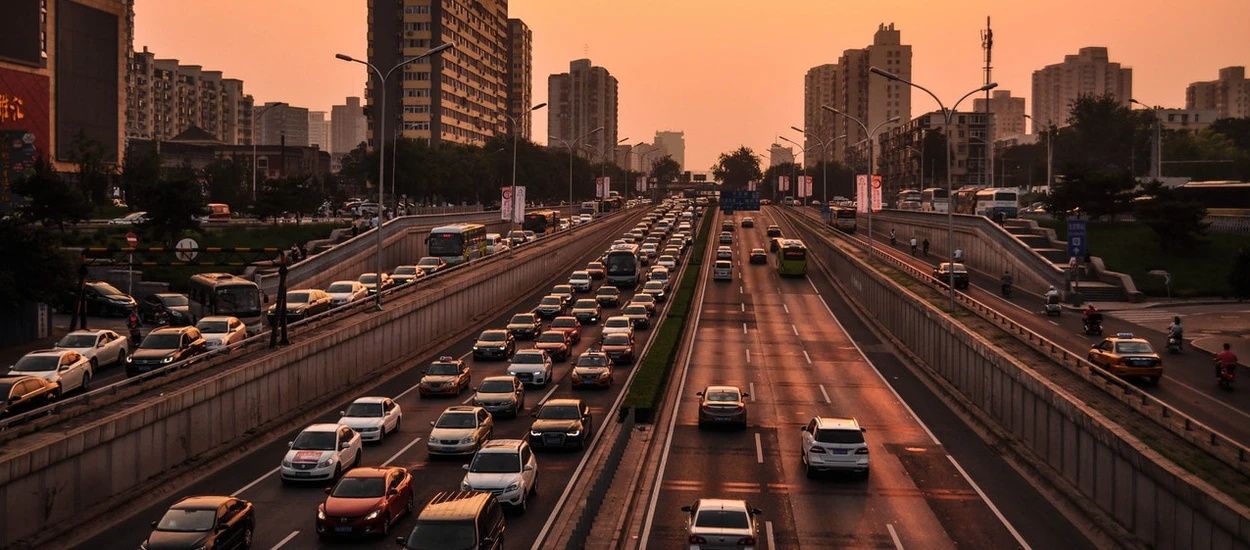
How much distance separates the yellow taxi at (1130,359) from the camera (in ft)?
135

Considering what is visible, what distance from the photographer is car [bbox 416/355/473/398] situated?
41375mm

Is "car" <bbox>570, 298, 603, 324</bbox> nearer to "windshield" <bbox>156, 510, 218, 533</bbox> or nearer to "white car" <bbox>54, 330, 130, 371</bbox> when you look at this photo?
"white car" <bbox>54, 330, 130, 371</bbox>

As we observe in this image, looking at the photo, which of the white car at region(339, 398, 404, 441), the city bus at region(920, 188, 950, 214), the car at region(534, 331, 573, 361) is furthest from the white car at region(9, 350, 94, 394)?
the city bus at region(920, 188, 950, 214)

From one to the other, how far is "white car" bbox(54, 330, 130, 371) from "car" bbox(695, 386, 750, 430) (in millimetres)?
22558

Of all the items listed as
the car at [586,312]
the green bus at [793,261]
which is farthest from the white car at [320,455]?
the green bus at [793,261]

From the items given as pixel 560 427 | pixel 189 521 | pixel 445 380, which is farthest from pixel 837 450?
pixel 445 380

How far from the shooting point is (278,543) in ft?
76.3

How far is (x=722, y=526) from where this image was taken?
21594 millimetres

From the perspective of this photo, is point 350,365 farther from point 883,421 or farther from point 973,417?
point 973,417

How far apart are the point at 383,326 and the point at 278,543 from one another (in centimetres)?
2508

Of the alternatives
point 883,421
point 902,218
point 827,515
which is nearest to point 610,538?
point 827,515

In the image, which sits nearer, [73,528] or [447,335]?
[73,528]

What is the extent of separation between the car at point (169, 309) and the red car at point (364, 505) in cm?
3319

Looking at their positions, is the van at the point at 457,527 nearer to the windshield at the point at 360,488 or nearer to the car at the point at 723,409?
the windshield at the point at 360,488
